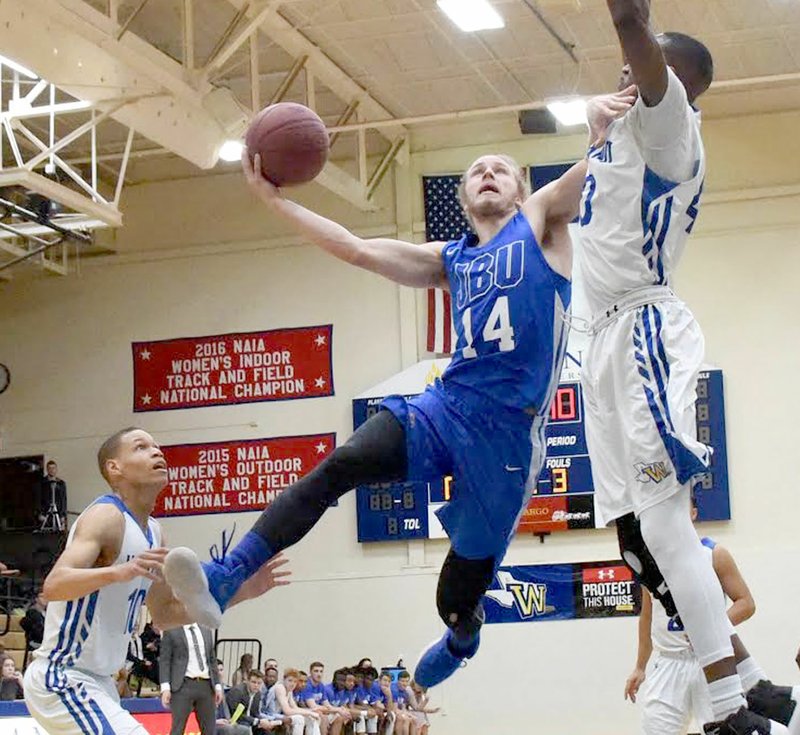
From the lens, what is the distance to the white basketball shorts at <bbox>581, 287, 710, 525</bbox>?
4449 mm

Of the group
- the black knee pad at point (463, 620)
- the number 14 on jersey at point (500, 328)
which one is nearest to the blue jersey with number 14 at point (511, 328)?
the number 14 on jersey at point (500, 328)

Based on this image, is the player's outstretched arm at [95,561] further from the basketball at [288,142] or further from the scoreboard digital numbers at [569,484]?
the scoreboard digital numbers at [569,484]

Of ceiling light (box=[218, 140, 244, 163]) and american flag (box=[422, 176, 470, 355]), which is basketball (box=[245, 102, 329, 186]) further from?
american flag (box=[422, 176, 470, 355])

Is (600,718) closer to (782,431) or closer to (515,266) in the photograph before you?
(782,431)

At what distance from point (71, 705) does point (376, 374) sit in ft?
46.3

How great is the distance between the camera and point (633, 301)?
4730 millimetres

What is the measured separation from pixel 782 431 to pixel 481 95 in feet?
19.2

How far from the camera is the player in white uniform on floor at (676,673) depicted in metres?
6.61

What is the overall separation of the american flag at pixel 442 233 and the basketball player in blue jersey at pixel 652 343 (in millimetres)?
14121

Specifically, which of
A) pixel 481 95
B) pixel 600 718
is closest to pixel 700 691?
pixel 600 718

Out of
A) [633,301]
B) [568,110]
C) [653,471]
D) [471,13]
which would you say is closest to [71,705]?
[653,471]

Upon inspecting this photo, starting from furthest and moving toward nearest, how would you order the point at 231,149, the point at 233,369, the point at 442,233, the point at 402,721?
the point at 233,369 → the point at 442,233 → the point at 402,721 → the point at 231,149

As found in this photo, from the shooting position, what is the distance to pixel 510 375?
4.95m

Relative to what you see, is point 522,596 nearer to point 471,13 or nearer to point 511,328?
point 471,13
